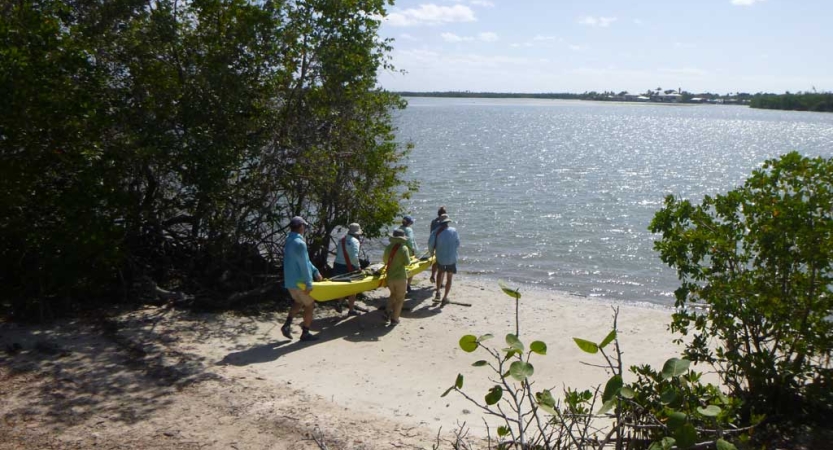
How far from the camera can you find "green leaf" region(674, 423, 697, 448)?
361cm

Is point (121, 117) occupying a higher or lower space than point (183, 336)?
higher

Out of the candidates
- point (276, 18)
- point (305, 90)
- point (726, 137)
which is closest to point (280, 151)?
point (305, 90)

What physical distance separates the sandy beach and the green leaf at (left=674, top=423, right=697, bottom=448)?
121 inches

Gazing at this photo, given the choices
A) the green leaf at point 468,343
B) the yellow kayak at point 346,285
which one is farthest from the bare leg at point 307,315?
the green leaf at point 468,343

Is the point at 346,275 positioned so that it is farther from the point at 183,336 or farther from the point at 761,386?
the point at 761,386

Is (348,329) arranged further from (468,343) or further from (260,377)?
(468,343)

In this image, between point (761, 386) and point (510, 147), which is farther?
point (510, 147)

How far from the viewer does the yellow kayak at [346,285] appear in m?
9.52

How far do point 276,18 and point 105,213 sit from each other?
3.93 meters

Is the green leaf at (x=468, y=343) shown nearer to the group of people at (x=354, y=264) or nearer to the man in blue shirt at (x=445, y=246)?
the group of people at (x=354, y=264)

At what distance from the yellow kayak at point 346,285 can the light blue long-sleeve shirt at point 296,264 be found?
1.16 ft

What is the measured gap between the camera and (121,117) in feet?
31.7

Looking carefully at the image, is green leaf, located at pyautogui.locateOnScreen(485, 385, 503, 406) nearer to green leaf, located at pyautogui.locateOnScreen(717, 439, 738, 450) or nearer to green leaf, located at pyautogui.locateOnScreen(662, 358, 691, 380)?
green leaf, located at pyautogui.locateOnScreen(662, 358, 691, 380)

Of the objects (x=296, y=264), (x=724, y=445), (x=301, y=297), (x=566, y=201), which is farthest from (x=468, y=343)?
(x=566, y=201)
